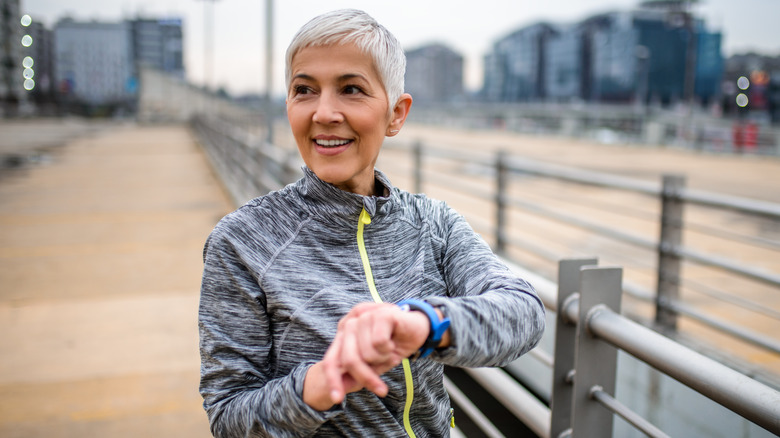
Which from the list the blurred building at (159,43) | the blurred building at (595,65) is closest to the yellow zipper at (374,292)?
the blurred building at (159,43)

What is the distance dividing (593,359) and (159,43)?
190ft

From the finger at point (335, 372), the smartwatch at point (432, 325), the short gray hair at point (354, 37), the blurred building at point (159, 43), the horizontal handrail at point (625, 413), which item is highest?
the blurred building at point (159, 43)

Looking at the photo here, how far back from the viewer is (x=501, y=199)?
267 inches

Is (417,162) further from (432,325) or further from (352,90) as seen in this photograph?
(432,325)

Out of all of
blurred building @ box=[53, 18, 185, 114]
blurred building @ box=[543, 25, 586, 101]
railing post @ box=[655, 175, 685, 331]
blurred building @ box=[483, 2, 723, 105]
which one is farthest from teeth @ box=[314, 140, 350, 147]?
blurred building @ box=[543, 25, 586, 101]

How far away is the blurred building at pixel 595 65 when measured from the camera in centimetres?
6310

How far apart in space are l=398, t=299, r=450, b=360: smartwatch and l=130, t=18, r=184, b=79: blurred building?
28943 mm

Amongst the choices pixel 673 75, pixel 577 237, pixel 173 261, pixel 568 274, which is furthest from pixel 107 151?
pixel 673 75

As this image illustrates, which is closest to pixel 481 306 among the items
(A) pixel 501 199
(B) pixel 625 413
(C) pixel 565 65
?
(B) pixel 625 413

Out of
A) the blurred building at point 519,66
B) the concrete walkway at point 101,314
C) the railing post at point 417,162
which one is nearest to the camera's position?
the concrete walkway at point 101,314

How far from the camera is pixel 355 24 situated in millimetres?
1292

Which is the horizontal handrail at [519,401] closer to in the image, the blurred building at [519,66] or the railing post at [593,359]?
the railing post at [593,359]

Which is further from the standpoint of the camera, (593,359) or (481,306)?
(593,359)

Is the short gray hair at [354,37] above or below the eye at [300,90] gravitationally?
above
